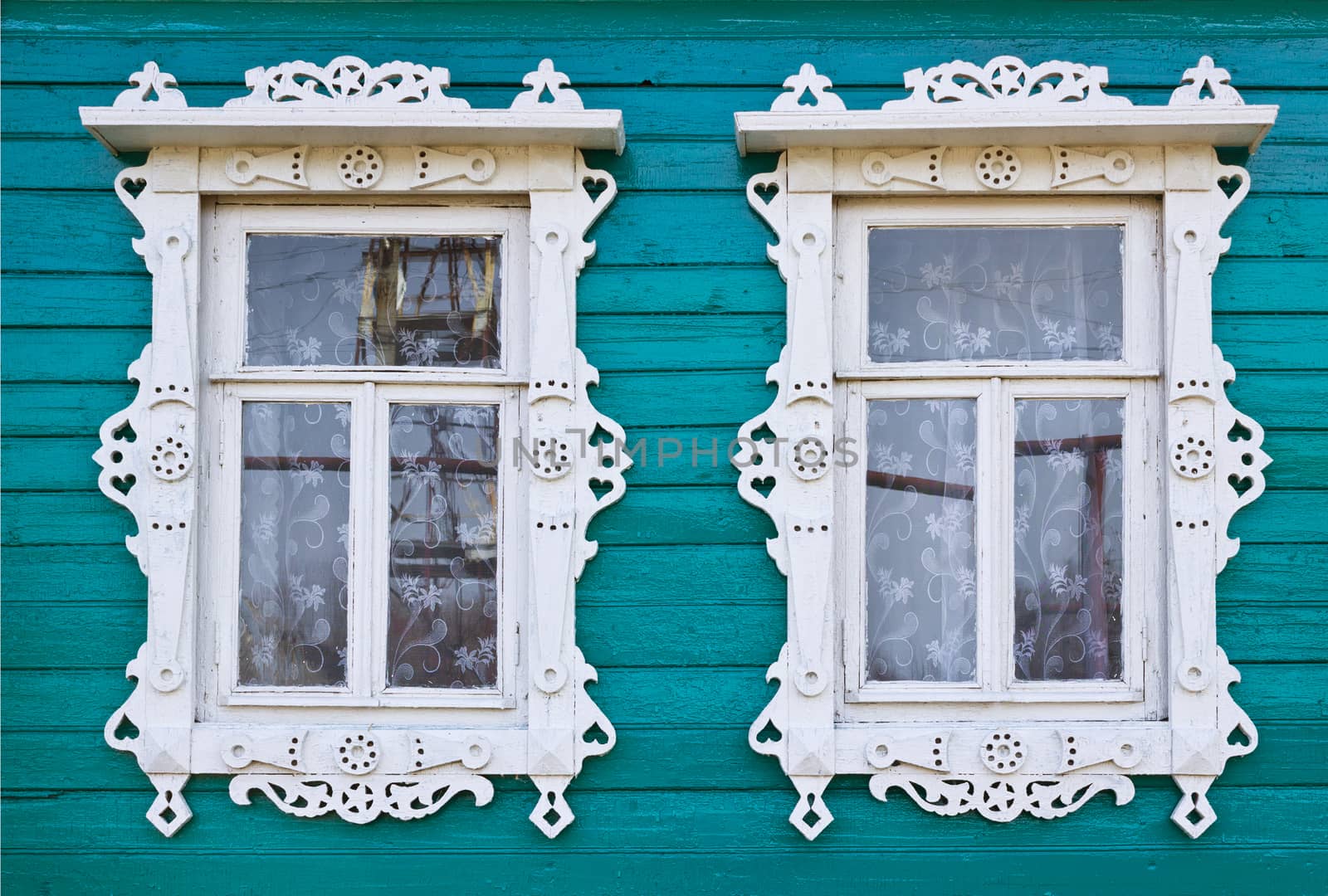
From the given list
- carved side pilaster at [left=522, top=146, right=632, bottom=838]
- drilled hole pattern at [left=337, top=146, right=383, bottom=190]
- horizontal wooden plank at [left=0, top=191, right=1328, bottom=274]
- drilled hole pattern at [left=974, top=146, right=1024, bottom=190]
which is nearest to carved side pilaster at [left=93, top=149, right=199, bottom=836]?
horizontal wooden plank at [left=0, top=191, right=1328, bottom=274]

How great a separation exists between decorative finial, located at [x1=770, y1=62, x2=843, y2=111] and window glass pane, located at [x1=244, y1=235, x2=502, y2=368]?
744 millimetres

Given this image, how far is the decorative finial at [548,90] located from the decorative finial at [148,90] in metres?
0.78

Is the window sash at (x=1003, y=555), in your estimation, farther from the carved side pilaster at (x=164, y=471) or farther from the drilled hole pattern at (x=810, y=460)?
the carved side pilaster at (x=164, y=471)

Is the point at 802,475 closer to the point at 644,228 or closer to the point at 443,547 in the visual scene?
the point at 644,228

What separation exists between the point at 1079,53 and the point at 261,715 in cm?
244

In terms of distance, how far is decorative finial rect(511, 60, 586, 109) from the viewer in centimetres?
288

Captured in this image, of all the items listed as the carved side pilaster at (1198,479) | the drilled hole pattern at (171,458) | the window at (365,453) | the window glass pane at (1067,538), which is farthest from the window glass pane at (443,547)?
the carved side pilaster at (1198,479)

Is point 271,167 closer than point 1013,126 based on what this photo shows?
No

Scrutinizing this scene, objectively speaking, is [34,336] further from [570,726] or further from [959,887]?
[959,887]

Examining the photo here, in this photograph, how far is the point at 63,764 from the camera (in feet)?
9.32

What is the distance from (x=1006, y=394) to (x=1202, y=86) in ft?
2.77

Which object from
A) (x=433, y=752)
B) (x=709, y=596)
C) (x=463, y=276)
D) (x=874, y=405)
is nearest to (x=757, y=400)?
(x=874, y=405)

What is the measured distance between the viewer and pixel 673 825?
2.82 metres

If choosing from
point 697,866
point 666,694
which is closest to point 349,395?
point 666,694
